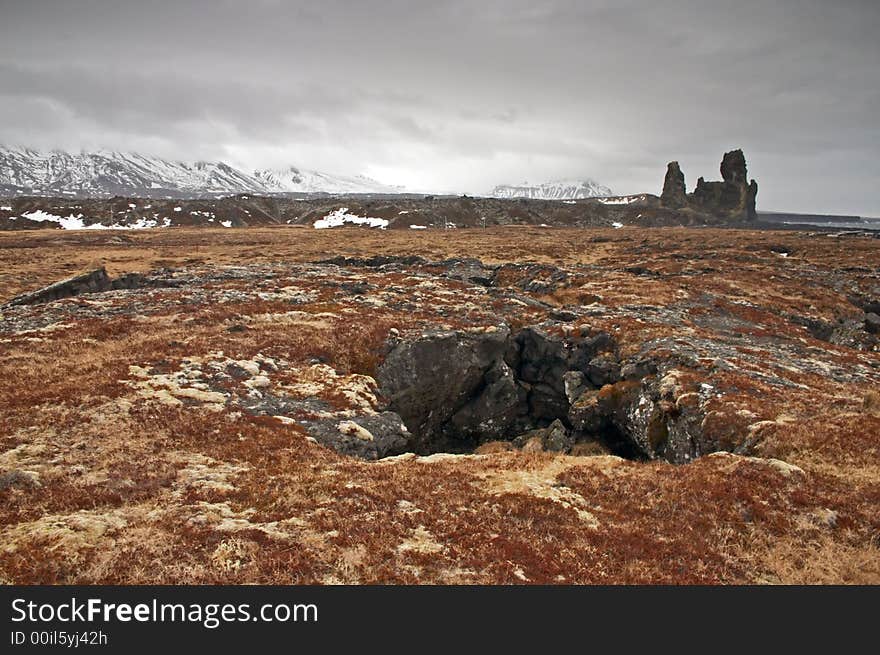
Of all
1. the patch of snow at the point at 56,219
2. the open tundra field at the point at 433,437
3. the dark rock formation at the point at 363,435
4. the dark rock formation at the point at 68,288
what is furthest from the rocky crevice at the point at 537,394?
the patch of snow at the point at 56,219

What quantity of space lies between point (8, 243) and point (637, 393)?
154 meters

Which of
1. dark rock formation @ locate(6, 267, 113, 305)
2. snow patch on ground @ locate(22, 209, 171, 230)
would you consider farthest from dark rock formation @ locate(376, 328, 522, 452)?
snow patch on ground @ locate(22, 209, 171, 230)

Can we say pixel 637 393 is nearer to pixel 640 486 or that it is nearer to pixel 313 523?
pixel 640 486

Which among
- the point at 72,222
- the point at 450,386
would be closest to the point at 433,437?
the point at 450,386

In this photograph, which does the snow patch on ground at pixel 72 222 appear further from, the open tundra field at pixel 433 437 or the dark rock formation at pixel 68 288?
the open tundra field at pixel 433 437

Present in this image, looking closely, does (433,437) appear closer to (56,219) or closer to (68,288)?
(68,288)

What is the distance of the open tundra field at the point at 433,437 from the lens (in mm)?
11305

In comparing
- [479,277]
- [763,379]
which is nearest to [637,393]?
[763,379]

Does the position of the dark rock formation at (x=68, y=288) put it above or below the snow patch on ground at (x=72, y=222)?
below

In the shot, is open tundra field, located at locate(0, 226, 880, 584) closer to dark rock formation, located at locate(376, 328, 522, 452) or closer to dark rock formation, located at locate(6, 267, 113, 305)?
dark rock formation, located at locate(376, 328, 522, 452)

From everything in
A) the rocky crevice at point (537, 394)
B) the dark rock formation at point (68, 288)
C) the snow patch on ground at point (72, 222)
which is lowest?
the rocky crevice at point (537, 394)

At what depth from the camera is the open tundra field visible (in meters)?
11.3
